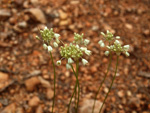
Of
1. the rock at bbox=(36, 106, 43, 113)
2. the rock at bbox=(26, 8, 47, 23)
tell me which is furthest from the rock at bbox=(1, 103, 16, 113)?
the rock at bbox=(26, 8, 47, 23)

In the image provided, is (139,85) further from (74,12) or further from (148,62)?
(74,12)

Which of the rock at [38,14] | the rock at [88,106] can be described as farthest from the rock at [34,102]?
the rock at [38,14]

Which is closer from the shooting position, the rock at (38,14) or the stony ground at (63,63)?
the stony ground at (63,63)

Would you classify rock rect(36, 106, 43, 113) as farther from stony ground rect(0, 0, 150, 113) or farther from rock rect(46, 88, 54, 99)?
rock rect(46, 88, 54, 99)

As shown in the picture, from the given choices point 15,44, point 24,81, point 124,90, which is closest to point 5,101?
point 24,81

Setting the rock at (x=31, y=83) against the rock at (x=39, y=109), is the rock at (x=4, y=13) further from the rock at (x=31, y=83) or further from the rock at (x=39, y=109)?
the rock at (x=39, y=109)

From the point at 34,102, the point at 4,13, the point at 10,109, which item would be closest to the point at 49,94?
the point at 34,102

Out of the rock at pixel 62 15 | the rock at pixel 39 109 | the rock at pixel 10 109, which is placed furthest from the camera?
the rock at pixel 62 15
